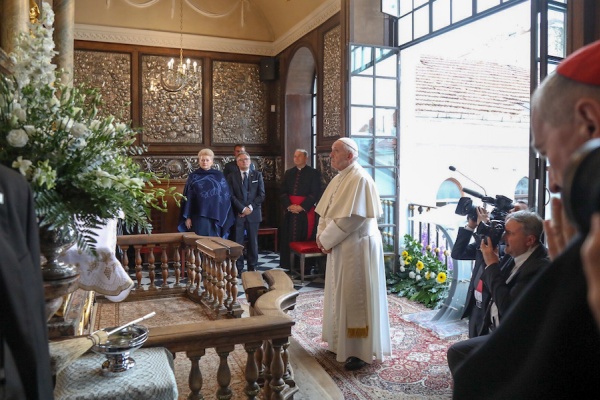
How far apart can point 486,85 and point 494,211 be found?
9379 mm


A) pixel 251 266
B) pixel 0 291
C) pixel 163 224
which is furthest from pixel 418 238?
pixel 0 291

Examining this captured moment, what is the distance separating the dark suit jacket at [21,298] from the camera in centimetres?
112

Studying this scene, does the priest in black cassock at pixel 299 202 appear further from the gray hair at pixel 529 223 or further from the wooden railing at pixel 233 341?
the wooden railing at pixel 233 341

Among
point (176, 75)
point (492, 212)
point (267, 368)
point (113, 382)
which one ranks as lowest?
point (267, 368)

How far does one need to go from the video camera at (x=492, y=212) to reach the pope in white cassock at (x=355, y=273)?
73 centimetres

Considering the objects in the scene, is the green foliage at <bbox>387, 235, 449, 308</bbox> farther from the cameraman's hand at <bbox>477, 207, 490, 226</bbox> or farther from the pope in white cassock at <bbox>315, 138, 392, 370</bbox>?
the cameraman's hand at <bbox>477, 207, 490, 226</bbox>

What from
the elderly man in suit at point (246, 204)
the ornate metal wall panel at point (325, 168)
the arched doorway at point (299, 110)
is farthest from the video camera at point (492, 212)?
the arched doorway at point (299, 110)

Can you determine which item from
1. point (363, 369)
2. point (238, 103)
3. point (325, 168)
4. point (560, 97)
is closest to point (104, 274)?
point (363, 369)

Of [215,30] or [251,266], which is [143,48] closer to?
[215,30]

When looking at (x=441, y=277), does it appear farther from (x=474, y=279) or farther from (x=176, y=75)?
(x=176, y=75)

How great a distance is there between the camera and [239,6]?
9.59 m

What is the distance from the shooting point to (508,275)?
9.55 feet

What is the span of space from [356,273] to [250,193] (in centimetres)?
370

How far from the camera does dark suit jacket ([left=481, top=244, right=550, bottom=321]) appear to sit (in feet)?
8.62
